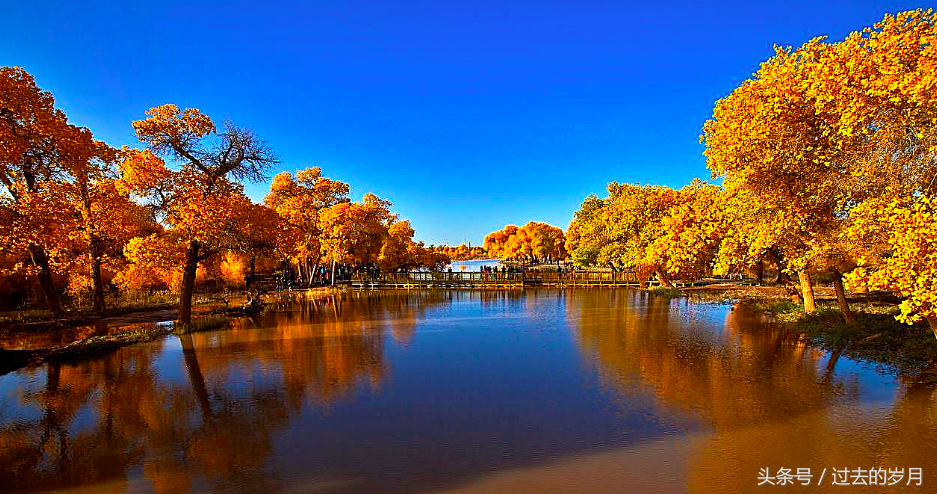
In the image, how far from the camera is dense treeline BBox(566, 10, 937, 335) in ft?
28.3

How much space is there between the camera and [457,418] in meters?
9.89

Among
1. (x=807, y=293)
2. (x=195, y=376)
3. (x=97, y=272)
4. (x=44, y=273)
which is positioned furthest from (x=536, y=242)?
(x=195, y=376)

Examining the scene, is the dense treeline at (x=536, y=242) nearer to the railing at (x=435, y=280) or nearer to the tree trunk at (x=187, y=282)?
the railing at (x=435, y=280)

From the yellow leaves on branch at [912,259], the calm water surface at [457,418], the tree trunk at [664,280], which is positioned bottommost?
the calm water surface at [457,418]

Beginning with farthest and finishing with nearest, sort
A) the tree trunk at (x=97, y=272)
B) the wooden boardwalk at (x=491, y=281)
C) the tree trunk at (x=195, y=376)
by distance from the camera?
the wooden boardwalk at (x=491, y=281), the tree trunk at (x=97, y=272), the tree trunk at (x=195, y=376)

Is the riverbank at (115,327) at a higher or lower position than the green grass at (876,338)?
higher

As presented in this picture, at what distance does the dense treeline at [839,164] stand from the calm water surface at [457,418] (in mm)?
2847

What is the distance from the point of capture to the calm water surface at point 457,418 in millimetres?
7391

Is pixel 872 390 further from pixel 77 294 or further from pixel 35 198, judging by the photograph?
pixel 77 294

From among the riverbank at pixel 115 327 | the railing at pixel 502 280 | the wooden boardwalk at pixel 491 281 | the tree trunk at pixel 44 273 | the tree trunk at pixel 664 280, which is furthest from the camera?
the railing at pixel 502 280

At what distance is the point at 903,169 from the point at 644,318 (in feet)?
47.6

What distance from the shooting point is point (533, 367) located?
1423 centimetres

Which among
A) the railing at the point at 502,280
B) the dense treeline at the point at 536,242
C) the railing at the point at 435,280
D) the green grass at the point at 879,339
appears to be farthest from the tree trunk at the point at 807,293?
the dense treeline at the point at 536,242

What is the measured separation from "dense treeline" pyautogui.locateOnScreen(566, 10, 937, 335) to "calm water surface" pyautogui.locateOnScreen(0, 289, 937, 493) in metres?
2.85
